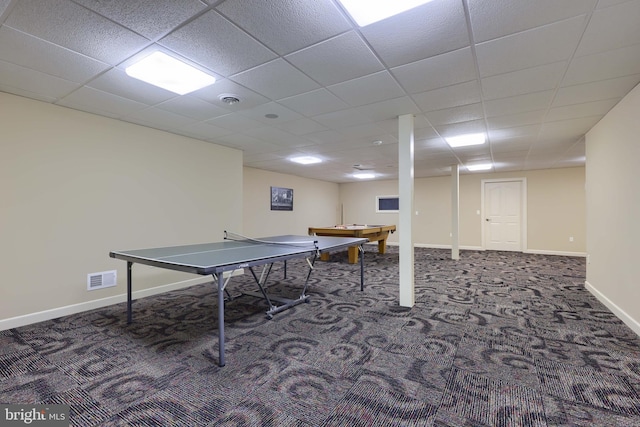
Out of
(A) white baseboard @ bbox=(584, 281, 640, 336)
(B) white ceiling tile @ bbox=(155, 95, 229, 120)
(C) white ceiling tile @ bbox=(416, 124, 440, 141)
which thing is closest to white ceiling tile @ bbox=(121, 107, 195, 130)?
(B) white ceiling tile @ bbox=(155, 95, 229, 120)

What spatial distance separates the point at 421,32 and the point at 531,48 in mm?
884

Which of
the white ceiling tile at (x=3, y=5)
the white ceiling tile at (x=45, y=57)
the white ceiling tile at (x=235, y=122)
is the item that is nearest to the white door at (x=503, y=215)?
the white ceiling tile at (x=235, y=122)

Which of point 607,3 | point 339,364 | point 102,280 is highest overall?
point 607,3

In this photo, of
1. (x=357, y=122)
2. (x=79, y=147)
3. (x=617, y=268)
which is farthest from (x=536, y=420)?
(x=79, y=147)

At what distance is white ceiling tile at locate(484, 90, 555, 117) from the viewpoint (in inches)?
119

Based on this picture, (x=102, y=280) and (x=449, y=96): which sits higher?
(x=449, y=96)

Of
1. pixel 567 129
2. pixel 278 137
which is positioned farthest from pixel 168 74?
pixel 567 129

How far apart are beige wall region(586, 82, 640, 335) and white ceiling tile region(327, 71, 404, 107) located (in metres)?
2.31

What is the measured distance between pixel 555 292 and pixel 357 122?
376 centimetres

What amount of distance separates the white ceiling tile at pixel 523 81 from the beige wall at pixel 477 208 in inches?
261

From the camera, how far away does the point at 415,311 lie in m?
3.40

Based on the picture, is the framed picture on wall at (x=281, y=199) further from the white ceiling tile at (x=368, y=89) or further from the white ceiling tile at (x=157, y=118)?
the white ceiling tile at (x=368, y=89)

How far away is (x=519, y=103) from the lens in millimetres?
3203

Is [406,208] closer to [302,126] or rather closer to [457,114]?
[457,114]
